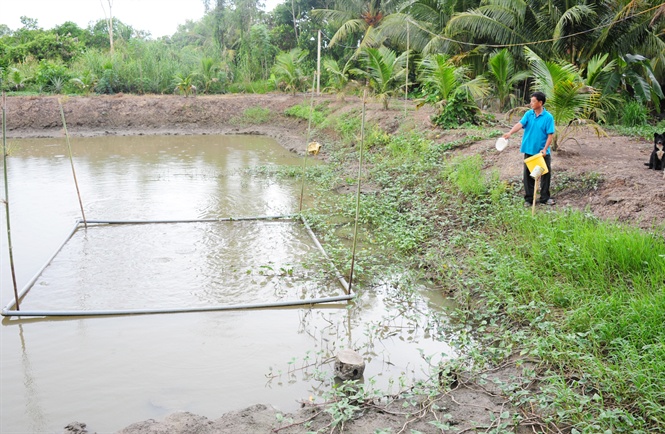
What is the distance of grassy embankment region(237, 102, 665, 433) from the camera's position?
3.21m

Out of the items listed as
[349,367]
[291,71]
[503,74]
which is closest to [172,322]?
[349,367]

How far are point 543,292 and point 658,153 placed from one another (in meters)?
3.95

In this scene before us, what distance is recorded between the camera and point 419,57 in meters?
17.5

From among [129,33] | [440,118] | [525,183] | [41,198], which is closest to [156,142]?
[41,198]

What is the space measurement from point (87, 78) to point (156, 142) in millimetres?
6377

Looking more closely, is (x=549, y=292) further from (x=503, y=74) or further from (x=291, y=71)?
(x=291, y=71)

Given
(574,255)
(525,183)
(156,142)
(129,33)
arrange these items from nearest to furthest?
(574,255), (525,183), (156,142), (129,33)

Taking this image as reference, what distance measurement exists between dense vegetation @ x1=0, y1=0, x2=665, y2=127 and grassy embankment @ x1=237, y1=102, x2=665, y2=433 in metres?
2.77

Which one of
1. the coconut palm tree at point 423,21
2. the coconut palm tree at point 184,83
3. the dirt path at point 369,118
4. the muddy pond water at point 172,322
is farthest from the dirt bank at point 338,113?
the muddy pond water at point 172,322

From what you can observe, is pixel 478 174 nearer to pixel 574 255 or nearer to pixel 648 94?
pixel 574 255

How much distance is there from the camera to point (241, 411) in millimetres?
3479

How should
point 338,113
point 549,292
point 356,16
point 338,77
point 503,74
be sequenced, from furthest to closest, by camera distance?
point 356,16 < point 338,77 < point 338,113 < point 503,74 < point 549,292

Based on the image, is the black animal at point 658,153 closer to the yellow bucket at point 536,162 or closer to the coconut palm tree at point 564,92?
the coconut palm tree at point 564,92

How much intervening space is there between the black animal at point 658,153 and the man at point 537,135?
1804 millimetres
